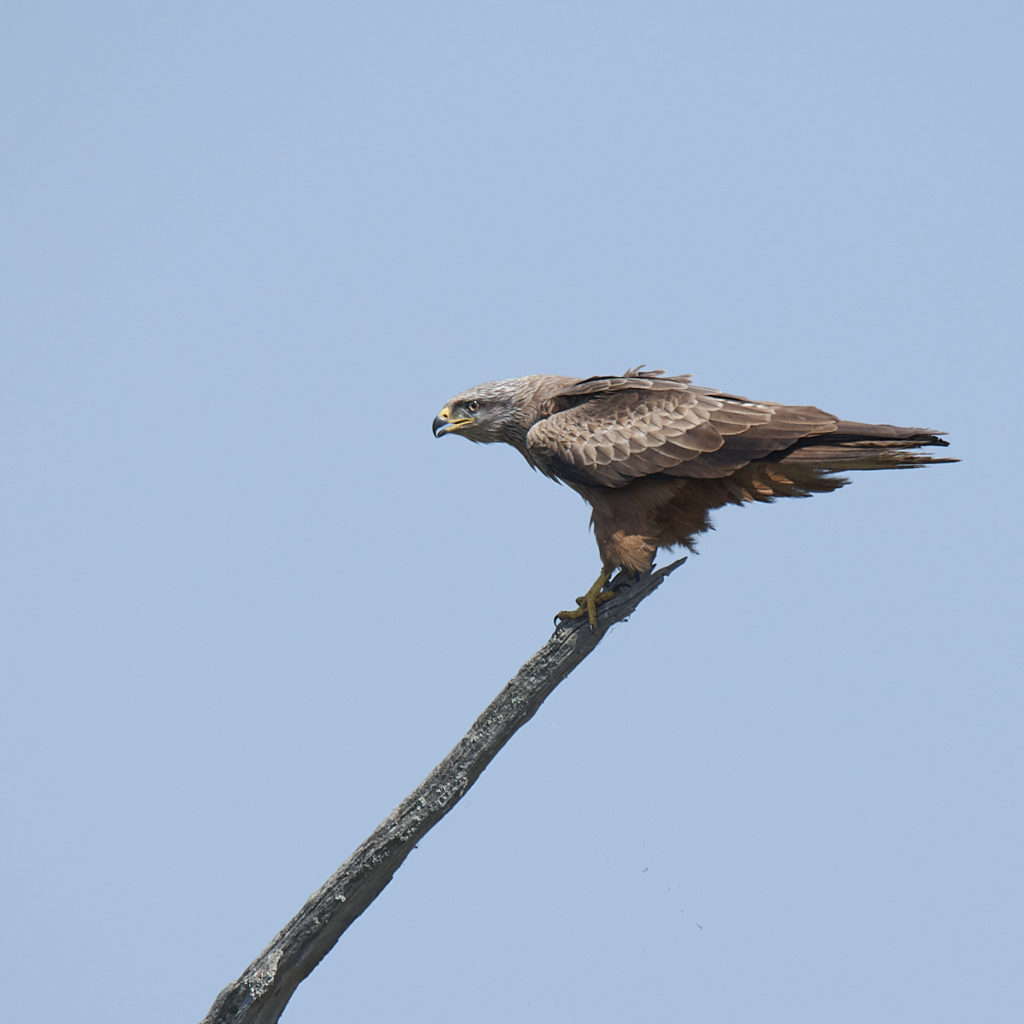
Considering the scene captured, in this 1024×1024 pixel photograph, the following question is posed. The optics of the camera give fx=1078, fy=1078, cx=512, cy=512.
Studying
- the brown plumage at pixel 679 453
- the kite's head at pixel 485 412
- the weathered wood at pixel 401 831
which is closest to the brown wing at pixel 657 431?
the brown plumage at pixel 679 453

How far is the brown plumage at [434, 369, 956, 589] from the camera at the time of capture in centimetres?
548

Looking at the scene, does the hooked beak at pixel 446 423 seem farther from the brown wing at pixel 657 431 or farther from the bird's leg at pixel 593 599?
the bird's leg at pixel 593 599

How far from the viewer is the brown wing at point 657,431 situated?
555 centimetres

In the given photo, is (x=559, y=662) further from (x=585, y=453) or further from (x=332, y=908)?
(x=332, y=908)

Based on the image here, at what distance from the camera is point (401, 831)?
568 cm

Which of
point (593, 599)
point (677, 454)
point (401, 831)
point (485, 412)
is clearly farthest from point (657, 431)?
point (401, 831)

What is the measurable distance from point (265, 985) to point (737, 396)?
4050 mm

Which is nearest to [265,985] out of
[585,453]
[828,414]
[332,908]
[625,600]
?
[332,908]

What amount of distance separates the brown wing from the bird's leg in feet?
1.71

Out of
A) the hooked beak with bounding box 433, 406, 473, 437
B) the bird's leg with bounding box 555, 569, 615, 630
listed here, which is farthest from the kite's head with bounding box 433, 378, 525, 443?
the bird's leg with bounding box 555, 569, 615, 630

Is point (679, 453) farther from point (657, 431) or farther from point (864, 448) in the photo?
point (864, 448)

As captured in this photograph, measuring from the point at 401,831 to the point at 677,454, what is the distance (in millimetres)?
2455

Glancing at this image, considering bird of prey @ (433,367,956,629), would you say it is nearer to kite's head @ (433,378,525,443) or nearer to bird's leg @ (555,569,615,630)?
bird's leg @ (555,569,615,630)

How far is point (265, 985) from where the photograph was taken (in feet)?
18.6
